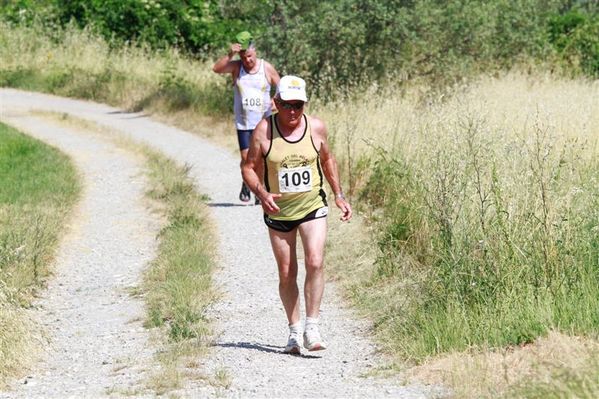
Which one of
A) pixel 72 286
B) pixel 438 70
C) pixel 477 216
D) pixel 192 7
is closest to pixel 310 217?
pixel 477 216

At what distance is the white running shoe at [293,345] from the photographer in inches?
298

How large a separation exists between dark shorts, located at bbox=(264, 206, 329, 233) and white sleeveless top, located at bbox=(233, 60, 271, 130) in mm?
5141

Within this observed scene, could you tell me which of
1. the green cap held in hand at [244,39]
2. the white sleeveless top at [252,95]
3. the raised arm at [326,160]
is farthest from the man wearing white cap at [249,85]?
the raised arm at [326,160]

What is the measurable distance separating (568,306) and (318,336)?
5.43ft

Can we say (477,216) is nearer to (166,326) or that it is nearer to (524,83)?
(166,326)

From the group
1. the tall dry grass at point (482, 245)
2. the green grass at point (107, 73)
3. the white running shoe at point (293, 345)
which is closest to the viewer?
the tall dry grass at point (482, 245)

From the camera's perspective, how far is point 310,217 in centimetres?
Result: 743

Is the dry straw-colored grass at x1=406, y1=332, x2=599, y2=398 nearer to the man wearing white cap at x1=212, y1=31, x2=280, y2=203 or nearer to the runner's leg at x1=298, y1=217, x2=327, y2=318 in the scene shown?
the runner's leg at x1=298, y1=217, x2=327, y2=318

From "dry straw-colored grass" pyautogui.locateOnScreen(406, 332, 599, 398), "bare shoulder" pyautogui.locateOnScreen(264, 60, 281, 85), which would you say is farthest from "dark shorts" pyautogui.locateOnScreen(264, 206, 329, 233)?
"bare shoulder" pyautogui.locateOnScreen(264, 60, 281, 85)

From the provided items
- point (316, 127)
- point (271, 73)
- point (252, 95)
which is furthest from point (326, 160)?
point (271, 73)

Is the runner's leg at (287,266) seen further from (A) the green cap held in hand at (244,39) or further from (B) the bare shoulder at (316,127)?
(A) the green cap held in hand at (244,39)

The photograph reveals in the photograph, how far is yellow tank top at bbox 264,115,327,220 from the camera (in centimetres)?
734

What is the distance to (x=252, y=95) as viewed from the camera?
494 inches

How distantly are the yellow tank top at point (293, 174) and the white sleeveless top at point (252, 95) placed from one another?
5.14 m
